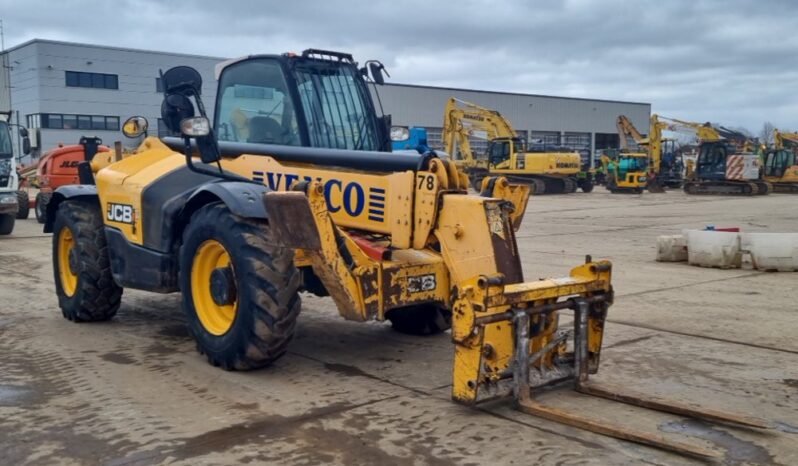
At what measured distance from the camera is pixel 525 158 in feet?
120

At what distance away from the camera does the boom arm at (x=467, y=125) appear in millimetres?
37344

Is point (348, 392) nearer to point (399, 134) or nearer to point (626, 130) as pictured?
point (399, 134)

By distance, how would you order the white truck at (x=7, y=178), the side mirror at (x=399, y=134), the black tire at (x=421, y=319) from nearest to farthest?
1. the black tire at (x=421, y=319)
2. the side mirror at (x=399, y=134)
3. the white truck at (x=7, y=178)

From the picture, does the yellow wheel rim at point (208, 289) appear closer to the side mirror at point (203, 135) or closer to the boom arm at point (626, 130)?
the side mirror at point (203, 135)

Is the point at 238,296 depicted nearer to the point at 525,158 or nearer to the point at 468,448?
the point at 468,448

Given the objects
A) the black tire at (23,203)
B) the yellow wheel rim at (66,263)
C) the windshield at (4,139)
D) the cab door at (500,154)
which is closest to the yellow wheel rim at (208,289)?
the yellow wheel rim at (66,263)

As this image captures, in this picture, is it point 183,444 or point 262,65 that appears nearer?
point 183,444

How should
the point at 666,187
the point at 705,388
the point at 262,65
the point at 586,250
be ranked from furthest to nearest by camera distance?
the point at 666,187, the point at 586,250, the point at 262,65, the point at 705,388

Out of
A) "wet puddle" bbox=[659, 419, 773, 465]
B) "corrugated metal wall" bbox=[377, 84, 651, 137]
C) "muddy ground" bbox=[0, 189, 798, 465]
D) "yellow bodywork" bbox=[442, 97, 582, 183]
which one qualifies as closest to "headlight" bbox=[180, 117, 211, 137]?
"muddy ground" bbox=[0, 189, 798, 465]

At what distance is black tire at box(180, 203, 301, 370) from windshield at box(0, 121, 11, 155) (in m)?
12.7

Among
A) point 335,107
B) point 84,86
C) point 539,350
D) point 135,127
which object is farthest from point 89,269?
point 84,86

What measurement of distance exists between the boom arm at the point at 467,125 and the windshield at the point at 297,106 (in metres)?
30.4

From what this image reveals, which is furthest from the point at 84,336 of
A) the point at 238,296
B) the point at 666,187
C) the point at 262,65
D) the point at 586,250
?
the point at 666,187

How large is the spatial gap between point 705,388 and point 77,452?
4036 mm
